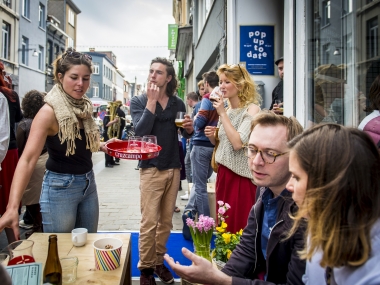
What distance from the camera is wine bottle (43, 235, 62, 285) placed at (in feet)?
5.21

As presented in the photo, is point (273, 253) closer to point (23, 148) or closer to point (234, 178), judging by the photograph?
point (234, 178)

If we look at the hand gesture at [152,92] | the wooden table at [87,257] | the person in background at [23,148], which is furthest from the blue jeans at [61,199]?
the person in background at [23,148]

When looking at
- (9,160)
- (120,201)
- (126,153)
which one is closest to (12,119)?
(9,160)

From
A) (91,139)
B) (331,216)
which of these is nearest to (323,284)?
(331,216)

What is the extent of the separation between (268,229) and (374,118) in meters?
1.10

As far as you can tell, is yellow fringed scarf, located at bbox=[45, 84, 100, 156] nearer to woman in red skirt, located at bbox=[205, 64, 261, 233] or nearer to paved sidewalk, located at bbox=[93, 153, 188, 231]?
woman in red skirt, located at bbox=[205, 64, 261, 233]

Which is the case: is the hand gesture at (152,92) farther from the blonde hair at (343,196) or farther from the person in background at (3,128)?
the blonde hair at (343,196)

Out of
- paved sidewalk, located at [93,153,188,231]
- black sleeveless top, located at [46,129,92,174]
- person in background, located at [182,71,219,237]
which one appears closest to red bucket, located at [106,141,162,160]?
black sleeveless top, located at [46,129,92,174]

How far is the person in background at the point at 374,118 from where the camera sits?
2.06 meters

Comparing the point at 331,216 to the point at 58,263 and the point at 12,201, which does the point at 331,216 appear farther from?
the point at 12,201

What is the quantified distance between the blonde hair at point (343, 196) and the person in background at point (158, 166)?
208 centimetres

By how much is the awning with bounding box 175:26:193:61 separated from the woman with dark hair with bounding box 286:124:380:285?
13.8 metres

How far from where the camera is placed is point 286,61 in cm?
374

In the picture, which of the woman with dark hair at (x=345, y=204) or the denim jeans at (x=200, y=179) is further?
the denim jeans at (x=200, y=179)
